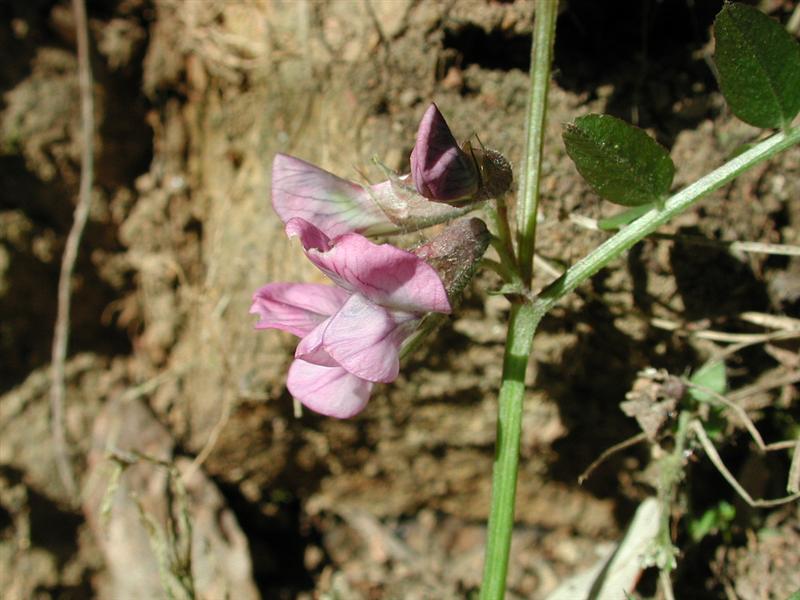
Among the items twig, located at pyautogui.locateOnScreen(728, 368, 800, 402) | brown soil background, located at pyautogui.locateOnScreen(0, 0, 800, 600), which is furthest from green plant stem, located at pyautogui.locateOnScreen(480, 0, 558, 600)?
twig, located at pyautogui.locateOnScreen(728, 368, 800, 402)

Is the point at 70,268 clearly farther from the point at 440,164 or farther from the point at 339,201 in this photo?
the point at 440,164

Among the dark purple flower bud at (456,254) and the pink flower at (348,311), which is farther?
the dark purple flower bud at (456,254)

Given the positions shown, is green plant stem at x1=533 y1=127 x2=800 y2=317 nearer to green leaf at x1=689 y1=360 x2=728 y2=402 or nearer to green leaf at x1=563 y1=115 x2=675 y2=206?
green leaf at x1=563 y1=115 x2=675 y2=206

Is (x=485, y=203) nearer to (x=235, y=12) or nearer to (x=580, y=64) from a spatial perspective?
(x=580, y=64)

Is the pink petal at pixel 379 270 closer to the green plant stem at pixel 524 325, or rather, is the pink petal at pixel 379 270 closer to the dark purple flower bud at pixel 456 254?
the dark purple flower bud at pixel 456 254


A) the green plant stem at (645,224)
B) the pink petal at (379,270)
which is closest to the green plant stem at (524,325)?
the green plant stem at (645,224)

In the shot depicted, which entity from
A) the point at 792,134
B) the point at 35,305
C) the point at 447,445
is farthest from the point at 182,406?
the point at 792,134

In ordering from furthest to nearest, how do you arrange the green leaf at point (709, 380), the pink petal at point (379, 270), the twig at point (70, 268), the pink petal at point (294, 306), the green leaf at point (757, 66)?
the twig at point (70, 268)
the green leaf at point (709, 380)
the pink petal at point (294, 306)
the green leaf at point (757, 66)
the pink petal at point (379, 270)
